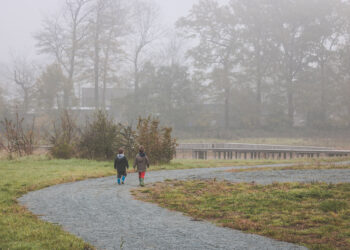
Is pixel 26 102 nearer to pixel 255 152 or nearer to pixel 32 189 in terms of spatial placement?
pixel 255 152

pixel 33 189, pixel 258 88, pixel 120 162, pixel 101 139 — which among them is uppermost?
pixel 258 88

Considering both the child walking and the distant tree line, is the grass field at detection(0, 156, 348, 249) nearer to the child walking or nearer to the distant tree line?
the child walking

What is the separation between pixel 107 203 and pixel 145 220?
213 centimetres

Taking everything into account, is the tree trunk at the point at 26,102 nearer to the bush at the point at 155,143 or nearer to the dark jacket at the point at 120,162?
the bush at the point at 155,143

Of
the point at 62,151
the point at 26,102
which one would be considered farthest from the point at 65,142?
the point at 26,102

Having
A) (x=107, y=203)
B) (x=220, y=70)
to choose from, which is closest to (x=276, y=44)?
(x=220, y=70)

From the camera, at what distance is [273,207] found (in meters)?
8.16

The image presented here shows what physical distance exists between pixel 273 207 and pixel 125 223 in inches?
123

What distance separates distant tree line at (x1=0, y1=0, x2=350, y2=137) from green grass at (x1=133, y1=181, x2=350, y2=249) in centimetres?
3357

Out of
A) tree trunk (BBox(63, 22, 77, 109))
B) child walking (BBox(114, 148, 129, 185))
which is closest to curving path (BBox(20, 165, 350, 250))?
child walking (BBox(114, 148, 129, 185))

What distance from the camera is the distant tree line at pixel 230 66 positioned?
43.4 meters

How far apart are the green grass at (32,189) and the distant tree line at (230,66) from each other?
25.5 metres

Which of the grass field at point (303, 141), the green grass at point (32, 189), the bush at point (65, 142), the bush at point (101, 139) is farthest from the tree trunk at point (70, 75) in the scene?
the green grass at point (32, 189)

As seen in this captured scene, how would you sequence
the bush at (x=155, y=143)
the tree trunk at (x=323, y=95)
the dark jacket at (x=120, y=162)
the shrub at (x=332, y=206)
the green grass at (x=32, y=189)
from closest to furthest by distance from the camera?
the green grass at (x=32, y=189)
the shrub at (x=332, y=206)
the dark jacket at (x=120, y=162)
the bush at (x=155, y=143)
the tree trunk at (x=323, y=95)
